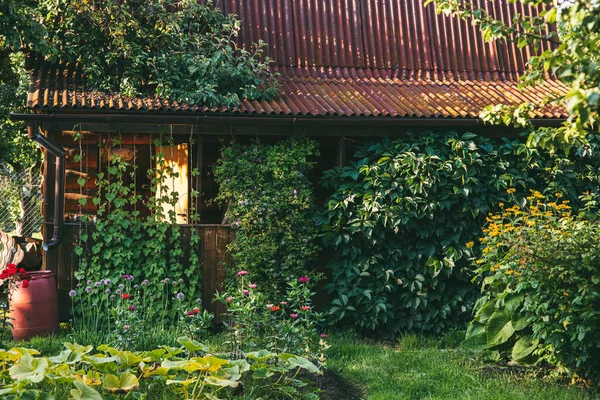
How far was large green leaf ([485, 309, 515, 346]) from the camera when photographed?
7.50m

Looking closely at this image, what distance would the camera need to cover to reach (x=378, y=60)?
459 inches

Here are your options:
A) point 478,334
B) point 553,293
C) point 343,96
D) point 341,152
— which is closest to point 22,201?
point 343,96

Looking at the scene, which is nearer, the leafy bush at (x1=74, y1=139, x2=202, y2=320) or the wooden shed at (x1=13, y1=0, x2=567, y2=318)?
the leafy bush at (x1=74, y1=139, x2=202, y2=320)

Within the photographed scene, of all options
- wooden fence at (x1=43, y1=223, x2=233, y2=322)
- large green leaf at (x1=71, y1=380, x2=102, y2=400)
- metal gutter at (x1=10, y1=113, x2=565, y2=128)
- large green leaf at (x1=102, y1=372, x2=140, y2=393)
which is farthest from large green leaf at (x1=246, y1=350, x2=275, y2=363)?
metal gutter at (x1=10, y1=113, x2=565, y2=128)

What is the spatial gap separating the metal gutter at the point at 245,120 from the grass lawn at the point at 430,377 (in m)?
2.76

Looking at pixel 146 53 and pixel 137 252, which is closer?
pixel 137 252

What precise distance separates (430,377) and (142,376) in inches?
112

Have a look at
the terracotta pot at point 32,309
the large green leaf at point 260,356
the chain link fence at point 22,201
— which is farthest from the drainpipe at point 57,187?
the chain link fence at point 22,201

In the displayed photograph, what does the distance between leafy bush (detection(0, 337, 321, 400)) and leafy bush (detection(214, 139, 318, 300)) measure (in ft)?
9.22

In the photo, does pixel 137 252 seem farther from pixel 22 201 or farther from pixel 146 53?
pixel 22 201

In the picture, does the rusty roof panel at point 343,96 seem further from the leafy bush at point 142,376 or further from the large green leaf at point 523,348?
the leafy bush at point 142,376

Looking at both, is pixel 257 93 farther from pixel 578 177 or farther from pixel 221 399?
pixel 221 399

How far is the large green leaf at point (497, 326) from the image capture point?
7504 mm

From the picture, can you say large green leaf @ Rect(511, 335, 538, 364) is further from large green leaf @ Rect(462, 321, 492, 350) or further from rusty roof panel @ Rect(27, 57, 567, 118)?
rusty roof panel @ Rect(27, 57, 567, 118)
